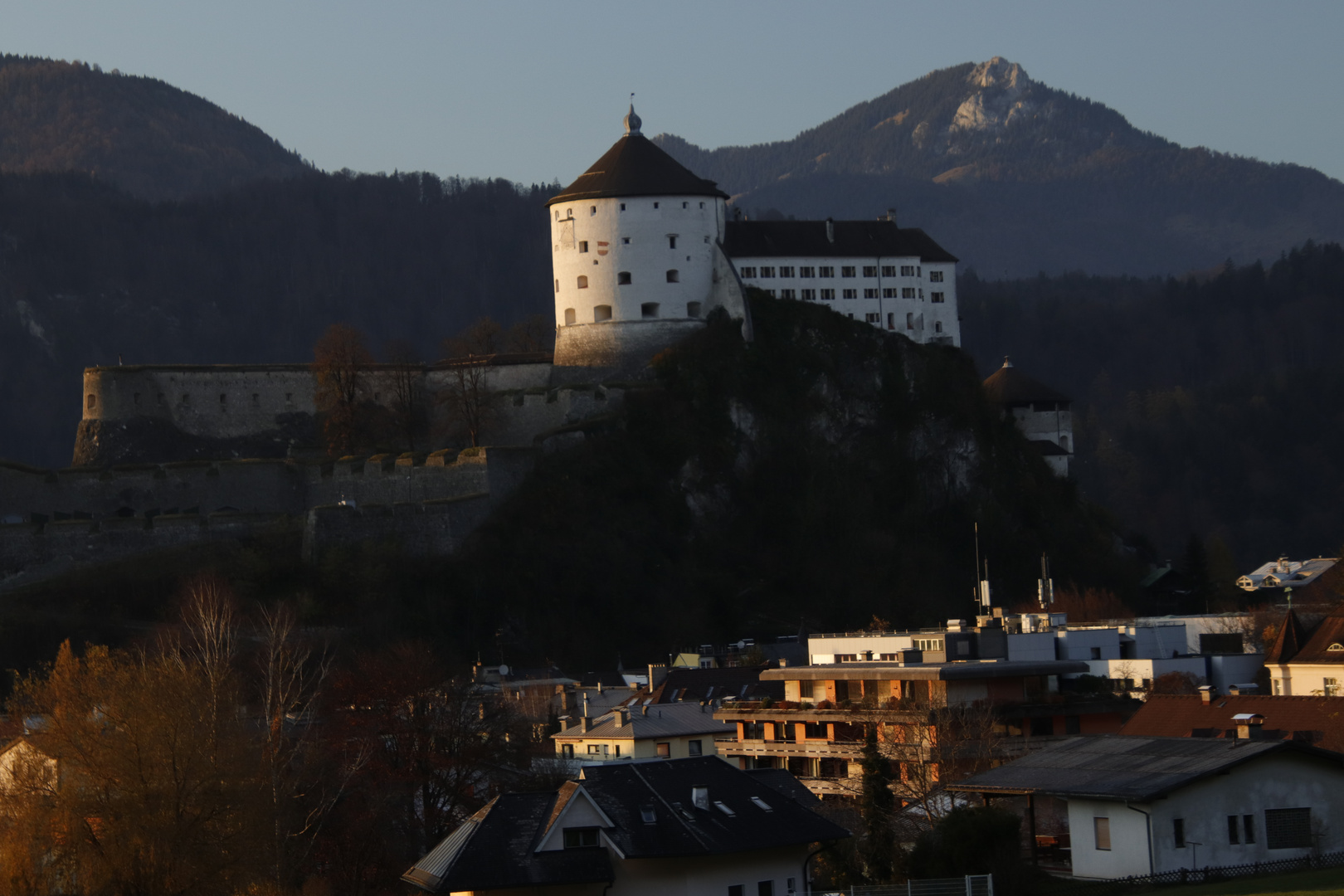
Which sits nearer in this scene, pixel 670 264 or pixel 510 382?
pixel 670 264

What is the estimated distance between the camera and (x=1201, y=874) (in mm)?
26172

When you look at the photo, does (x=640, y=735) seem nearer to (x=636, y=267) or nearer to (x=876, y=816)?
(x=876, y=816)

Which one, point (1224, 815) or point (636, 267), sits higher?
point (636, 267)

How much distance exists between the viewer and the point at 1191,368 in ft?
495

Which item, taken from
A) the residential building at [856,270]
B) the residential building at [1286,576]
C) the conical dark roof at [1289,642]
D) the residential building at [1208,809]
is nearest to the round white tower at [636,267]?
the residential building at [856,270]

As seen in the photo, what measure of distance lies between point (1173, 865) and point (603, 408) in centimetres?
3967

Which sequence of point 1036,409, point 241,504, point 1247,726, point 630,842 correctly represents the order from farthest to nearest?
point 1036,409
point 241,504
point 1247,726
point 630,842

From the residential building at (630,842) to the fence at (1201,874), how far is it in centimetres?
446

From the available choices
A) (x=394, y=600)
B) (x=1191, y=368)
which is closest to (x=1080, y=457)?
(x=1191, y=368)

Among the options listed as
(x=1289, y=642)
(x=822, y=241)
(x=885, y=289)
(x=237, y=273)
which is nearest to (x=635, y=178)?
(x=822, y=241)

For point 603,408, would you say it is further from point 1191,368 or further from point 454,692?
point 1191,368

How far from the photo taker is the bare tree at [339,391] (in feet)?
221

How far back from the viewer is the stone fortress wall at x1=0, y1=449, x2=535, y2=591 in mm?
57375

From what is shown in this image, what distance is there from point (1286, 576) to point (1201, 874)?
209 feet
